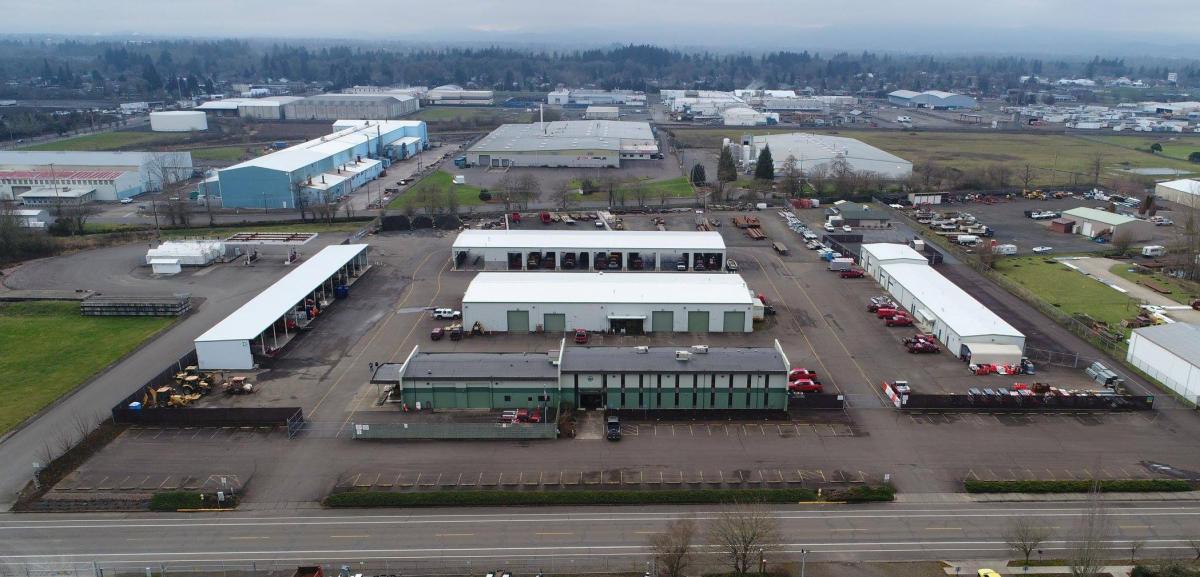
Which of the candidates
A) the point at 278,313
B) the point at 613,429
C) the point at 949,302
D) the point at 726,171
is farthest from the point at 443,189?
the point at 613,429

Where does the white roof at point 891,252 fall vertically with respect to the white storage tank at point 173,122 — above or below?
below

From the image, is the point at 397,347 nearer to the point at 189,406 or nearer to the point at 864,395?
the point at 189,406

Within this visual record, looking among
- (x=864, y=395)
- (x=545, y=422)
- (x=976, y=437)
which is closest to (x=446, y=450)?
(x=545, y=422)

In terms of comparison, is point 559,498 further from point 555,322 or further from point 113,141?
point 113,141

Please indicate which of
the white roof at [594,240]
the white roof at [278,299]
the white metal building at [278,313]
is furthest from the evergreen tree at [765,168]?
the white roof at [278,299]

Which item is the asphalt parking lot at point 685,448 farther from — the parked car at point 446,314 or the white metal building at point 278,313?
the parked car at point 446,314

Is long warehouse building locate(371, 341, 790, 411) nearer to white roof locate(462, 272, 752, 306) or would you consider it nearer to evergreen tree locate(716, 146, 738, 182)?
white roof locate(462, 272, 752, 306)
